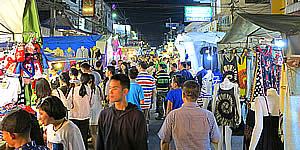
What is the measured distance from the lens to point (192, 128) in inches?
196

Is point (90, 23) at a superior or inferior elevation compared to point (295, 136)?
superior

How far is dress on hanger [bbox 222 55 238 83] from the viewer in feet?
28.8

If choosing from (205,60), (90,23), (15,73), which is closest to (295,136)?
(15,73)

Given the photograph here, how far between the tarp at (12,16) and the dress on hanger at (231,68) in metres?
4.66

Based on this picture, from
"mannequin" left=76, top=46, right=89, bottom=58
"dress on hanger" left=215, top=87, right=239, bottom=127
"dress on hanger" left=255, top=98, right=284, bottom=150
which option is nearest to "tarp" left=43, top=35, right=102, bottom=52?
"mannequin" left=76, top=46, right=89, bottom=58

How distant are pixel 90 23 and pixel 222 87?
3300 centimetres

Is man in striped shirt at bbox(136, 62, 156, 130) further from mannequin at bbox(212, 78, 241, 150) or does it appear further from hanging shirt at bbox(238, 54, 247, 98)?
mannequin at bbox(212, 78, 241, 150)

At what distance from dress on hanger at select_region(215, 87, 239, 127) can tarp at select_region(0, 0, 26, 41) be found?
4263 millimetres

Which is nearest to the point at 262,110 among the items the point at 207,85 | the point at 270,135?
the point at 270,135

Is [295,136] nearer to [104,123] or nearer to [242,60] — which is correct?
[104,123]

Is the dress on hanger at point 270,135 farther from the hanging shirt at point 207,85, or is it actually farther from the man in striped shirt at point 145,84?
the hanging shirt at point 207,85

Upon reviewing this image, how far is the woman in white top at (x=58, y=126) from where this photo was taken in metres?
3.96

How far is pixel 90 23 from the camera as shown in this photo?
40.2 m

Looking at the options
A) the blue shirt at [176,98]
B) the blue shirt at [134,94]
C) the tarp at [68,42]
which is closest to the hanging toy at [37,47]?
the blue shirt at [134,94]
